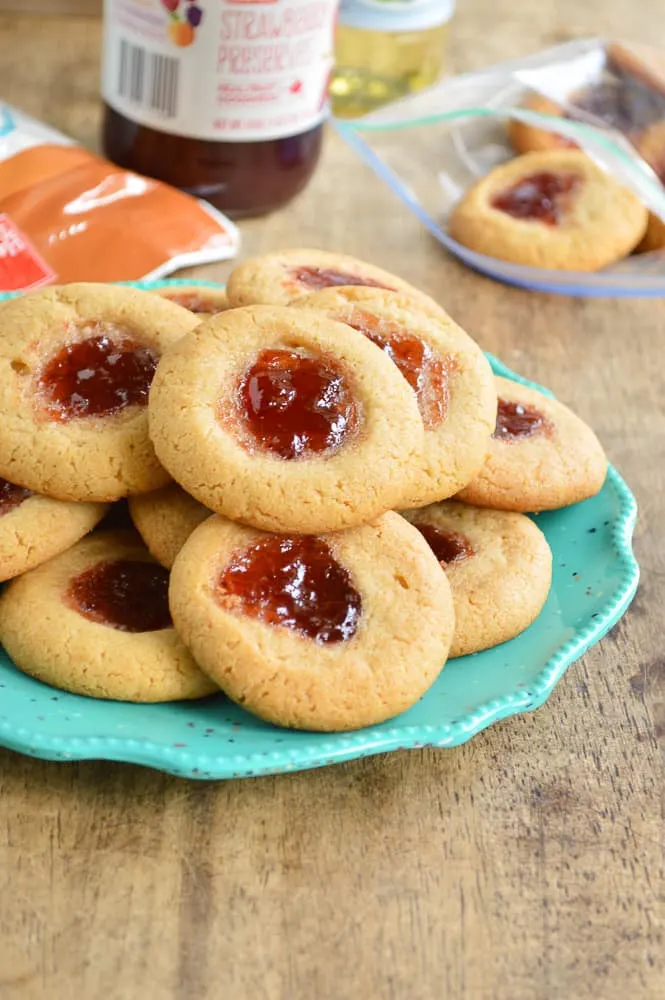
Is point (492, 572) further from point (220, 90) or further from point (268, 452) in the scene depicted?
point (220, 90)

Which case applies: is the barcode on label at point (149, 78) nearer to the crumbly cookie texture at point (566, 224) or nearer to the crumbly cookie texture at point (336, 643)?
the crumbly cookie texture at point (566, 224)

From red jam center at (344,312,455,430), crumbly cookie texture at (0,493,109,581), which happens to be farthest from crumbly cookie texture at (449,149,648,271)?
crumbly cookie texture at (0,493,109,581)

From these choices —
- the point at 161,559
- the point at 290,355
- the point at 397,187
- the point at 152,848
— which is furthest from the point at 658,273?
the point at 152,848

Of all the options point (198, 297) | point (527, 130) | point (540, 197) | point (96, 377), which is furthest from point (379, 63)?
point (96, 377)

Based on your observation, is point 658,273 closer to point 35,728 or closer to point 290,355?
point 290,355

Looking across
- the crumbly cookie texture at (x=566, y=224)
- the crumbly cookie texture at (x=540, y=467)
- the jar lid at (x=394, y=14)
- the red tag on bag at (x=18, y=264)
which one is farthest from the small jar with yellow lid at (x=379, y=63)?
→ the crumbly cookie texture at (x=540, y=467)

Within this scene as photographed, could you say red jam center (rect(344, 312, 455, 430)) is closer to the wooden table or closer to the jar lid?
the wooden table
